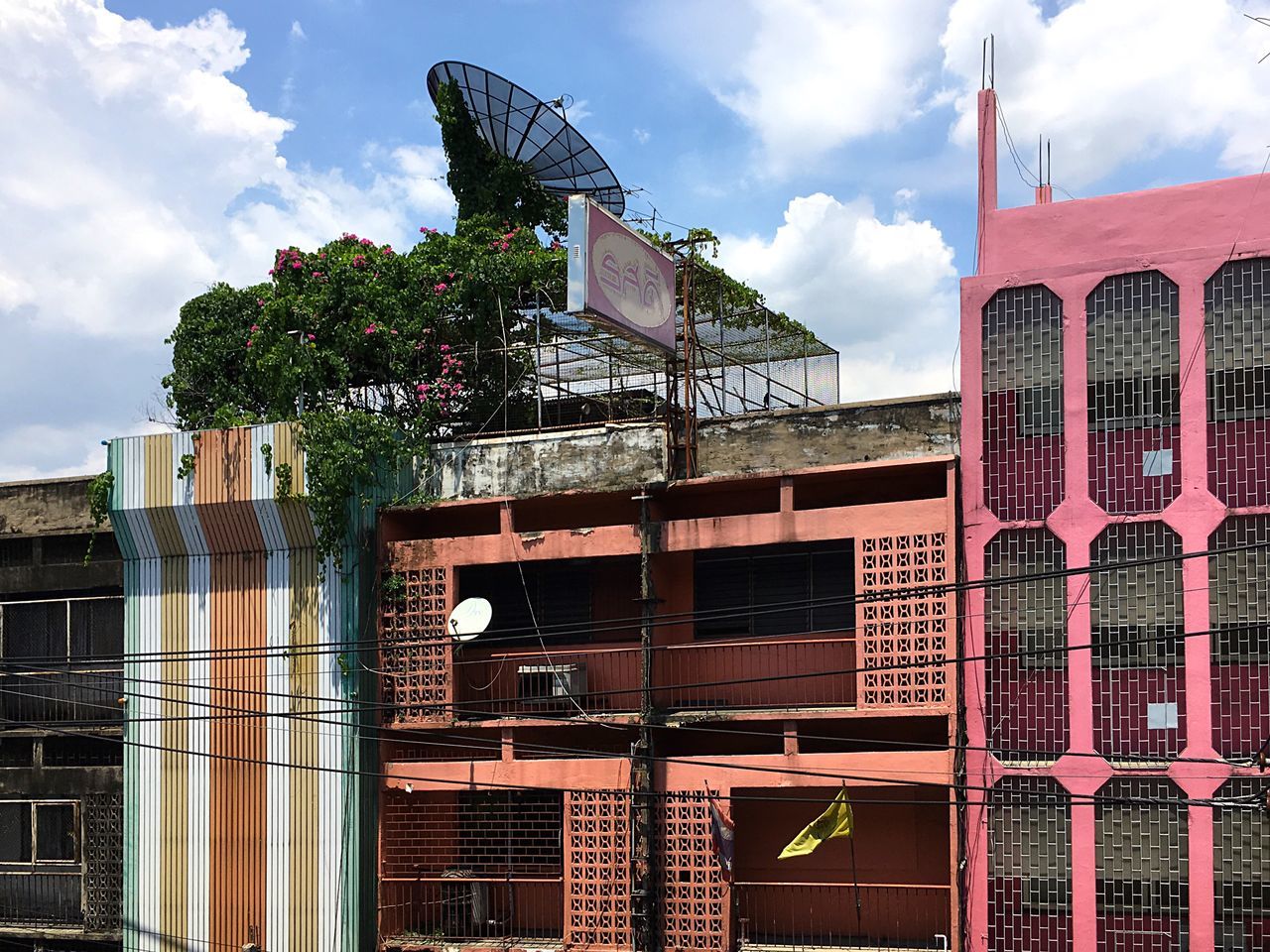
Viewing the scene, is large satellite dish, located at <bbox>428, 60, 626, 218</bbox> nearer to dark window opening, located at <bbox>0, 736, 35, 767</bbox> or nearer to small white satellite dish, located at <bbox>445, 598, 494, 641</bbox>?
small white satellite dish, located at <bbox>445, 598, 494, 641</bbox>

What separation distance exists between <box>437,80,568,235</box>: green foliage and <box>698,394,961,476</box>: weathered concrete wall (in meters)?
10.1

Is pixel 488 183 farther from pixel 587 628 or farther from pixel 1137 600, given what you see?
pixel 1137 600

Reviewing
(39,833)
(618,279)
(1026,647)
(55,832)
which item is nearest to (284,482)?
(618,279)

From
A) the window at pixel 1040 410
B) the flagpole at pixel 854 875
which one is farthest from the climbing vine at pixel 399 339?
the flagpole at pixel 854 875

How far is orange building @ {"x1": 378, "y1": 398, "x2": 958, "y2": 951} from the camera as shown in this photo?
1794cm

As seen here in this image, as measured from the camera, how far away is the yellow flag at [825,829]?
1770cm

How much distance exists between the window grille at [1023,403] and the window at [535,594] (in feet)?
23.2

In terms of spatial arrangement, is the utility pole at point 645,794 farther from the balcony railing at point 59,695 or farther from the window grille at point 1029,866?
the balcony railing at point 59,695

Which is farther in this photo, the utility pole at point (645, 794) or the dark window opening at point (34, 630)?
the dark window opening at point (34, 630)

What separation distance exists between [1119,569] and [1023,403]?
92.6 inches

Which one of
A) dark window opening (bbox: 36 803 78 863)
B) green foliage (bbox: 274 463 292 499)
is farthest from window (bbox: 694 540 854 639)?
dark window opening (bbox: 36 803 78 863)

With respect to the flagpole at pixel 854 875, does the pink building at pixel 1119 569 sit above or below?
above

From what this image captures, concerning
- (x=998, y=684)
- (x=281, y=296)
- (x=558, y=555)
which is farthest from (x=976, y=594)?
(x=281, y=296)

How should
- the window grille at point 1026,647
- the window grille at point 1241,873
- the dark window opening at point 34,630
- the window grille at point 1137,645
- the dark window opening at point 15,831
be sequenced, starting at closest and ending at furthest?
the window grille at point 1241,873 → the window grille at point 1137,645 → the window grille at point 1026,647 → the dark window opening at point 15,831 → the dark window opening at point 34,630
